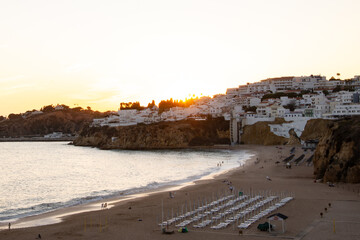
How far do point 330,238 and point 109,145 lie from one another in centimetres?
9300

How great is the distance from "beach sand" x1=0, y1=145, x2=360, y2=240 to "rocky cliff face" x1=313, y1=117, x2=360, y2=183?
1.19 metres

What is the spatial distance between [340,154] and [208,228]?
1645 cm

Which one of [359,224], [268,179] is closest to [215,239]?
[359,224]

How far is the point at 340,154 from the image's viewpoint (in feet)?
99.8

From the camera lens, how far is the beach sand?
58.1 ft

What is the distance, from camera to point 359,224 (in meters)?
18.4

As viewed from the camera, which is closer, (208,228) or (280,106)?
(208,228)

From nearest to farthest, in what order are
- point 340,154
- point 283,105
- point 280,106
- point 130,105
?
1. point 340,154
2. point 280,106
3. point 283,105
4. point 130,105

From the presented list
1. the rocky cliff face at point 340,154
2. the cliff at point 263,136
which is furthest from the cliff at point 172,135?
the rocky cliff face at point 340,154

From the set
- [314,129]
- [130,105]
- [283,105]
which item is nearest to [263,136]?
[314,129]

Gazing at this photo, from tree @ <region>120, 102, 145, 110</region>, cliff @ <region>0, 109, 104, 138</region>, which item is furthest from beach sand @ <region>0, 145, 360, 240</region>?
cliff @ <region>0, 109, 104, 138</region>

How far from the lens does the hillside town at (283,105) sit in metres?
79.9

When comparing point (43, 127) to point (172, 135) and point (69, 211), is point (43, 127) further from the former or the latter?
point (69, 211)

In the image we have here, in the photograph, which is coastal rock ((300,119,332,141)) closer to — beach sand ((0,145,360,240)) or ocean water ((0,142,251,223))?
ocean water ((0,142,251,223))
